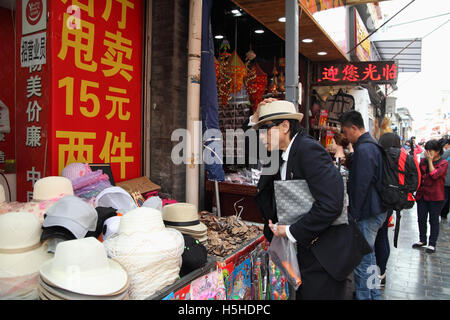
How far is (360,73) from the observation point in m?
8.01

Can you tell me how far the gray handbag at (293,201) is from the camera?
2.21 metres

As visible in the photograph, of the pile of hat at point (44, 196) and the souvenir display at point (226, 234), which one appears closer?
the pile of hat at point (44, 196)

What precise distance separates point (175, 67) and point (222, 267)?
284 cm

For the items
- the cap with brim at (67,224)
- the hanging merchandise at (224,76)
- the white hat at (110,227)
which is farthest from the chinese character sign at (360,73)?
the cap with brim at (67,224)

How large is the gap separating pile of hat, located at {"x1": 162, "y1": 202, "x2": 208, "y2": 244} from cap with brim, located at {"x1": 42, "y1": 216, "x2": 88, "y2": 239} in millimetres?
947

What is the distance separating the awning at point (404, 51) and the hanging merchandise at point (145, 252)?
13.8 metres

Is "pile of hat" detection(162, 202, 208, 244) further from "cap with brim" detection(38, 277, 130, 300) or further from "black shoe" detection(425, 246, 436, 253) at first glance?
"black shoe" detection(425, 246, 436, 253)

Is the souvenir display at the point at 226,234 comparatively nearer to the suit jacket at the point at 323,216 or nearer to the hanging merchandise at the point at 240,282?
the hanging merchandise at the point at 240,282

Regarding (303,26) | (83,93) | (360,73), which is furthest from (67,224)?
(360,73)

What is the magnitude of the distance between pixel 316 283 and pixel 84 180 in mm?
2344

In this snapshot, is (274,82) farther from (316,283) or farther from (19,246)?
(19,246)

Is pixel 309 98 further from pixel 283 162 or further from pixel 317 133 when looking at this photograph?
pixel 283 162

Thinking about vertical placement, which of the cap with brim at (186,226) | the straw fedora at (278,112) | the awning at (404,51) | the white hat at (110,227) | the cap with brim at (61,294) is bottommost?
the cap with brim at (61,294)

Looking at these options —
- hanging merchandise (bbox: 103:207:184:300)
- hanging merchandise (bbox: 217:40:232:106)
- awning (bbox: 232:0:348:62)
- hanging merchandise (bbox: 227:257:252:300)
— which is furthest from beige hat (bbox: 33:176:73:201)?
hanging merchandise (bbox: 217:40:232:106)
